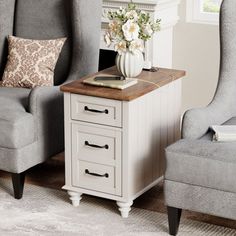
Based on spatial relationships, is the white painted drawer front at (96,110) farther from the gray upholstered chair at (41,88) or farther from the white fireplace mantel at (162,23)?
the white fireplace mantel at (162,23)

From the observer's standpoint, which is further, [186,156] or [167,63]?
[167,63]

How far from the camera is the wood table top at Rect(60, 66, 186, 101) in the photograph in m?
3.61

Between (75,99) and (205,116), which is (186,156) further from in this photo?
(75,99)

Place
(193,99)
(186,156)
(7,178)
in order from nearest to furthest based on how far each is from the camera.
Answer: (186,156), (7,178), (193,99)

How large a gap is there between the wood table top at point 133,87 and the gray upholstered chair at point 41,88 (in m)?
0.32

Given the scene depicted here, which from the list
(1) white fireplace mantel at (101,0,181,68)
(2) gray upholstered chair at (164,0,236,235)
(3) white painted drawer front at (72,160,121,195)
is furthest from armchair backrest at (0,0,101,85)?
(2) gray upholstered chair at (164,0,236,235)

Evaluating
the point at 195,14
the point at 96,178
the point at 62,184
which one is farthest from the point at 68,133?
the point at 195,14

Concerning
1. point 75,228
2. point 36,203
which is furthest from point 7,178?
point 75,228

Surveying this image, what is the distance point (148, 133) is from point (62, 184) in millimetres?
713

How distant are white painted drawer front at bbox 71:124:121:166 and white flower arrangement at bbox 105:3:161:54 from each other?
0.45 m

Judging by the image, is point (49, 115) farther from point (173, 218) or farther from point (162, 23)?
point (162, 23)

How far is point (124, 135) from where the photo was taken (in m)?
3.65

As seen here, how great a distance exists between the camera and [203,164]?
11.0 feet

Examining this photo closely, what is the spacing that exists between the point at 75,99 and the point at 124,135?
33cm
